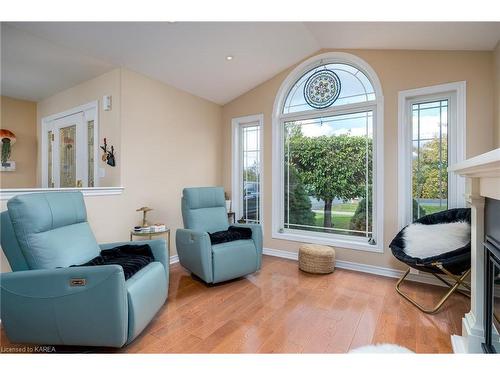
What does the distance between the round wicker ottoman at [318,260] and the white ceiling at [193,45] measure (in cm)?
239

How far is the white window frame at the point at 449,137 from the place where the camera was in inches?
98.9

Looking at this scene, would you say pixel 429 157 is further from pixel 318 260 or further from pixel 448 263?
pixel 318 260

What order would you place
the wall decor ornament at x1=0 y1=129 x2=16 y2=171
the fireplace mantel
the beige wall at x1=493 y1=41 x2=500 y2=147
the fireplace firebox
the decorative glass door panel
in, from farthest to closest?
1. the wall decor ornament at x1=0 y1=129 x2=16 y2=171
2. the decorative glass door panel
3. the beige wall at x1=493 y1=41 x2=500 y2=147
4. the fireplace mantel
5. the fireplace firebox

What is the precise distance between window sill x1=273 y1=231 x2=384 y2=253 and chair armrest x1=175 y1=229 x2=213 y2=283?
1431 mm

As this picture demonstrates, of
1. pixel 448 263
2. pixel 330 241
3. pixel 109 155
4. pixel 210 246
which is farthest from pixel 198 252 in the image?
pixel 448 263

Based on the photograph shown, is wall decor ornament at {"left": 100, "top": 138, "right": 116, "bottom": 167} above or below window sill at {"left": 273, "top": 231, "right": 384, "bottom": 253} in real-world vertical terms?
above

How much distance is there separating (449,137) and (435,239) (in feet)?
3.63

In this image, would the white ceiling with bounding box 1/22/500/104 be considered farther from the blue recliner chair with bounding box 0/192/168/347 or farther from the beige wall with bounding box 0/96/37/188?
the blue recliner chair with bounding box 0/192/168/347

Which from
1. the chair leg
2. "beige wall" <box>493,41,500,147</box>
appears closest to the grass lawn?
the chair leg

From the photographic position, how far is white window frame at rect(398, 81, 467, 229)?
8.24 feet

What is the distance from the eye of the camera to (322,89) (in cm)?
337

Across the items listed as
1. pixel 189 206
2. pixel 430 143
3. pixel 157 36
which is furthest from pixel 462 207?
pixel 157 36

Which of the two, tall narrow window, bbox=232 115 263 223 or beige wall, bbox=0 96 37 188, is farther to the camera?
beige wall, bbox=0 96 37 188

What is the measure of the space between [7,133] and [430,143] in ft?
19.5
